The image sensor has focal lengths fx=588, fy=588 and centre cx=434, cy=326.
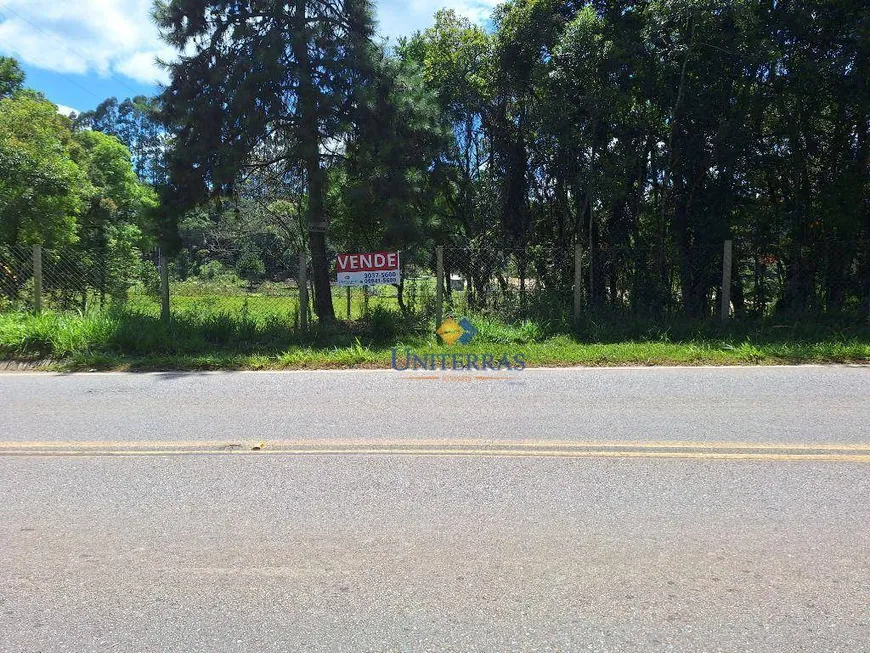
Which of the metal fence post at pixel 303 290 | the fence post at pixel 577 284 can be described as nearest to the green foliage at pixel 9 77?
the metal fence post at pixel 303 290

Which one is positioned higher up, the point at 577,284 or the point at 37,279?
the point at 37,279

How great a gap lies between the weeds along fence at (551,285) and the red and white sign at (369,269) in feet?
2.42

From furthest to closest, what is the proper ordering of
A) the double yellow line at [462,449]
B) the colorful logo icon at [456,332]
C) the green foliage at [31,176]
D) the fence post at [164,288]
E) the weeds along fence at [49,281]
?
1. the green foliage at [31,176]
2. the weeds along fence at [49,281]
3. the fence post at [164,288]
4. the colorful logo icon at [456,332]
5. the double yellow line at [462,449]

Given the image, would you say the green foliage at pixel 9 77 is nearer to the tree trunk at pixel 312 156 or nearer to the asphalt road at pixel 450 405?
the tree trunk at pixel 312 156

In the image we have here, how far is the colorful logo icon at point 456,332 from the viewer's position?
10.6 meters

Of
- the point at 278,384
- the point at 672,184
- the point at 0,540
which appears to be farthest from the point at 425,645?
the point at 672,184

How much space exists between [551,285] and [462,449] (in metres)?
8.36

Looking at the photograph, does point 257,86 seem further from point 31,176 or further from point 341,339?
point 31,176

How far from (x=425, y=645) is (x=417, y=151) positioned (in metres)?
10.4

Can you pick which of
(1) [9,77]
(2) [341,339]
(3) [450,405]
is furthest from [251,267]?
(1) [9,77]

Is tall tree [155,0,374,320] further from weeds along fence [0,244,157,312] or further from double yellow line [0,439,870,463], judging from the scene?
double yellow line [0,439,870,463]

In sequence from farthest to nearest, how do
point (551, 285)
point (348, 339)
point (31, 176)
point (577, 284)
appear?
point (31, 176), point (551, 285), point (577, 284), point (348, 339)

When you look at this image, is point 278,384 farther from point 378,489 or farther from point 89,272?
point 89,272

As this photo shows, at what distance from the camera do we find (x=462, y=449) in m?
4.79
